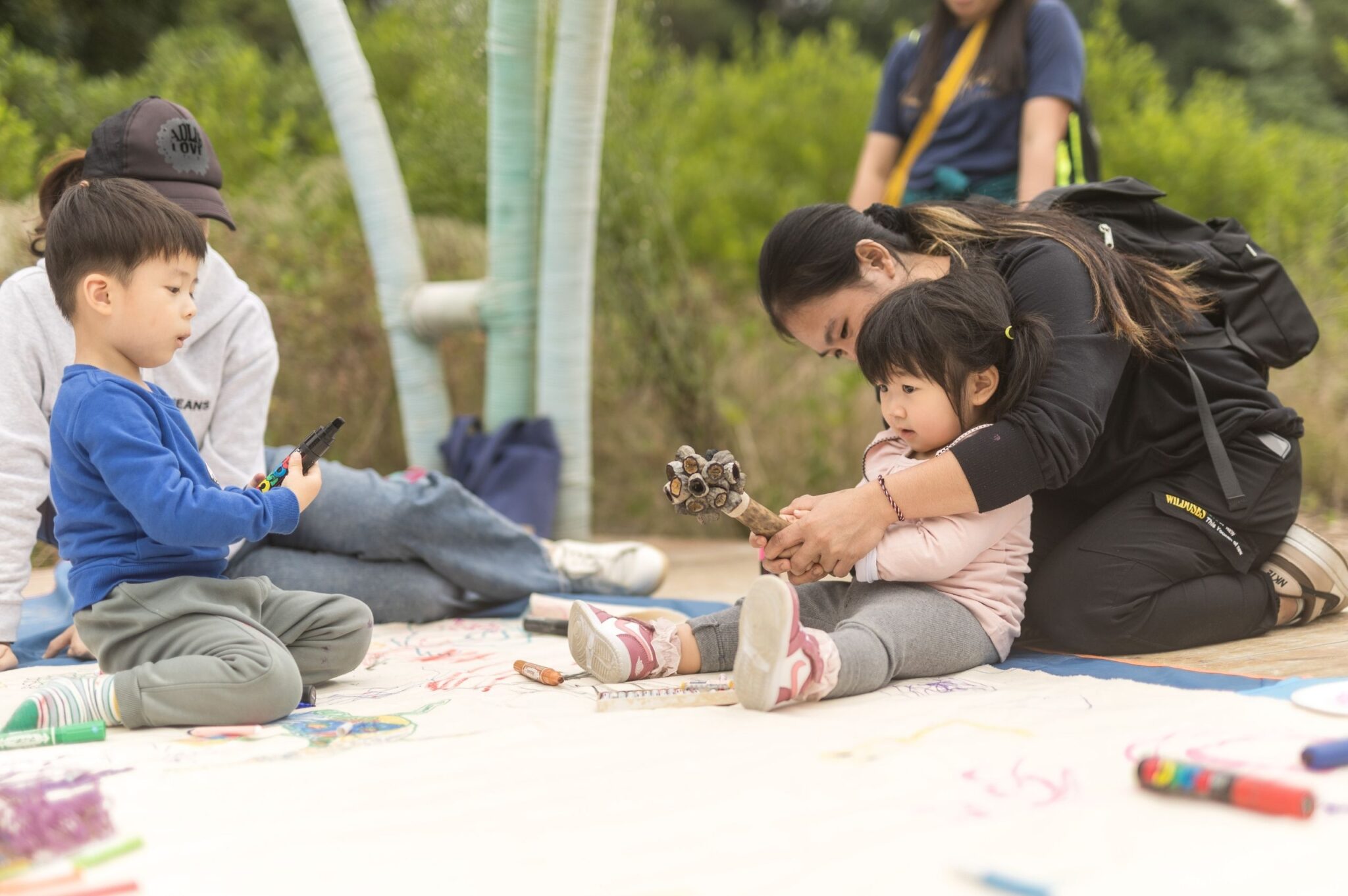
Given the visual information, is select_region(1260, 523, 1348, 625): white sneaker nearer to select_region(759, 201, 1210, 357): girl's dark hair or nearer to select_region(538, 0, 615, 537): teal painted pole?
select_region(759, 201, 1210, 357): girl's dark hair

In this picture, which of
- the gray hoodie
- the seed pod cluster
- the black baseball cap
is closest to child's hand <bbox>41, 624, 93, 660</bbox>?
the gray hoodie

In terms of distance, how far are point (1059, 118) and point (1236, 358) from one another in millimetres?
1055

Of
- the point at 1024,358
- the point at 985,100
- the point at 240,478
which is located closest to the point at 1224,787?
the point at 1024,358

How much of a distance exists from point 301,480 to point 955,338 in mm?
1134

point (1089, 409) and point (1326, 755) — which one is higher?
point (1089, 409)

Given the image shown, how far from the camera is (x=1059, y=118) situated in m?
3.33

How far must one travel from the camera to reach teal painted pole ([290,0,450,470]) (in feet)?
14.6

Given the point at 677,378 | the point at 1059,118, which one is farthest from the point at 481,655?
the point at 677,378

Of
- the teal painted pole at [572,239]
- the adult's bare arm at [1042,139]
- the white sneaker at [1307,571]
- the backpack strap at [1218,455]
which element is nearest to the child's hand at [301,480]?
the backpack strap at [1218,455]

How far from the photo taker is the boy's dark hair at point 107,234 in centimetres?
199

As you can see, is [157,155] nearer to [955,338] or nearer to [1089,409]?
[955,338]

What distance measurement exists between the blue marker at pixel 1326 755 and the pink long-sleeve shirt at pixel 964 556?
0.75m

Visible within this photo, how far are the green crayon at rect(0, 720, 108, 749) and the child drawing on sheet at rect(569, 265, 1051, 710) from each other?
0.78m

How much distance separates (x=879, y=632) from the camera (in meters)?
2.11
